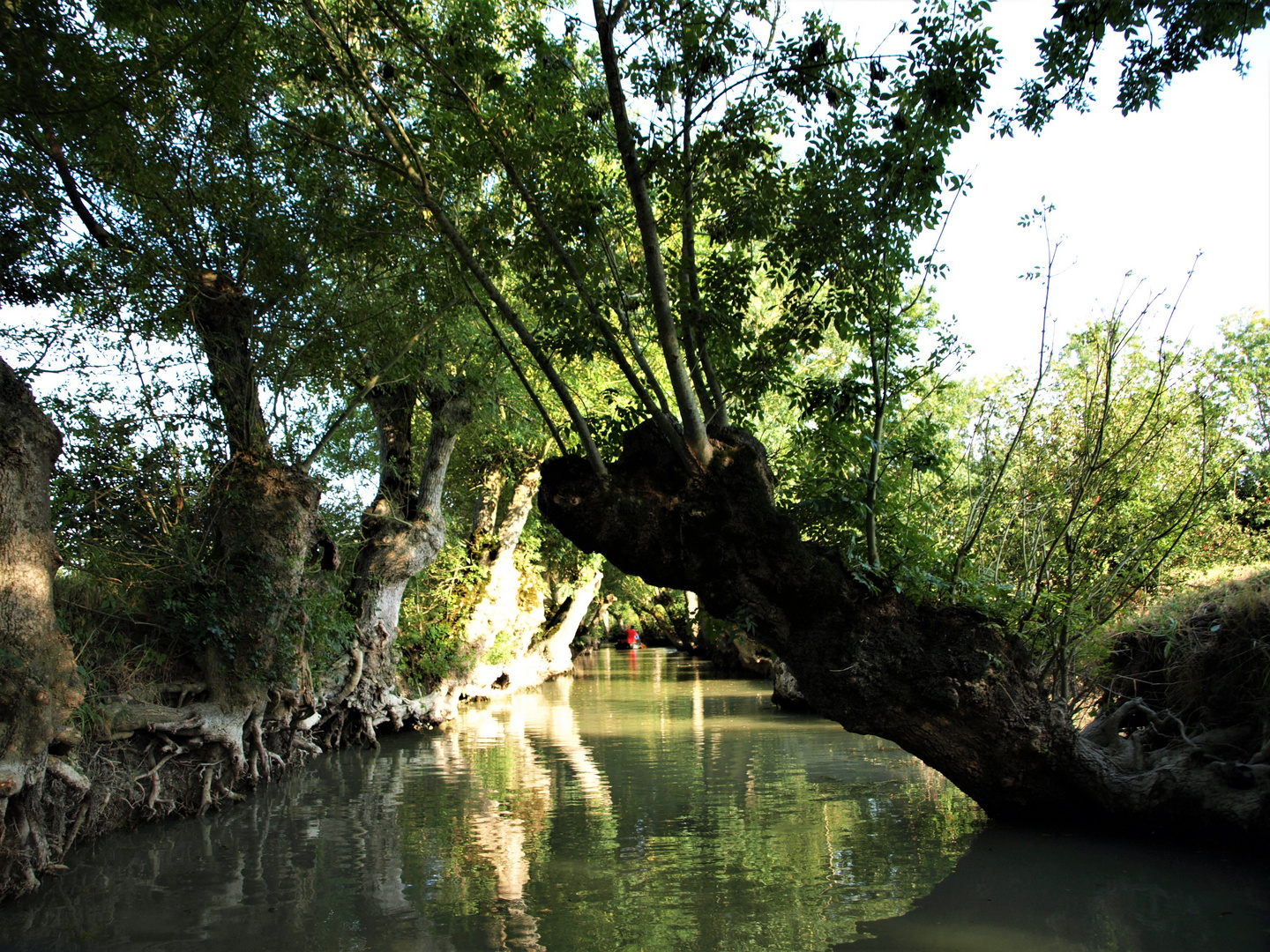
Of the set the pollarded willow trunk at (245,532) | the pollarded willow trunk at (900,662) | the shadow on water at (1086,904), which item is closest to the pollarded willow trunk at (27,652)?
the pollarded willow trunk at (245,532)

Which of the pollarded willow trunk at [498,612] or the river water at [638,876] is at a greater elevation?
the pollarded willow trunk at [498,612]

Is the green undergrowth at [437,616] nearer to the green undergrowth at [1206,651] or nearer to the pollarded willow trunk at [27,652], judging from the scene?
the pollarded willow trunk at [27,652]

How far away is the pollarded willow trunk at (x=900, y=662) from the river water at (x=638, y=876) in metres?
0.40

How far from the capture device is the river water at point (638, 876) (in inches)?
205

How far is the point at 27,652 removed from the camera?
21.4 feet

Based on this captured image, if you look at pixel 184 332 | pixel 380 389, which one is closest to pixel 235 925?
pixel 184 332

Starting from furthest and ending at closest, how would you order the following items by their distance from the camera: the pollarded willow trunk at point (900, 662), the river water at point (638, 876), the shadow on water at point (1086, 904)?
1. the pollarded willow trunk at point (900, 662)
2. the river water at point (638, 876)
3. the shadow on water at point (1086, 904)

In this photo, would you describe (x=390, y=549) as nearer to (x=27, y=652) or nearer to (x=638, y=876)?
(x=27, y=652)

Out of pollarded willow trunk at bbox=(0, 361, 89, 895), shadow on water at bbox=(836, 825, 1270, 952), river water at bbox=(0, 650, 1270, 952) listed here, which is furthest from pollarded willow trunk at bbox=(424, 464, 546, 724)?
shadow on water at bbox=(836, 825, 1270, 952)

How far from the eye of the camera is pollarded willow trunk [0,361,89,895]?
6.22 meters

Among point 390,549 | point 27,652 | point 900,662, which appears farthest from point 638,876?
point 390,549

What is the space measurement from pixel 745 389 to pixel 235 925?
21.0ft

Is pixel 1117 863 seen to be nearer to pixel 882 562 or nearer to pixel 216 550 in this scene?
pixel 882 562

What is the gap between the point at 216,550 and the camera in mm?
10320
